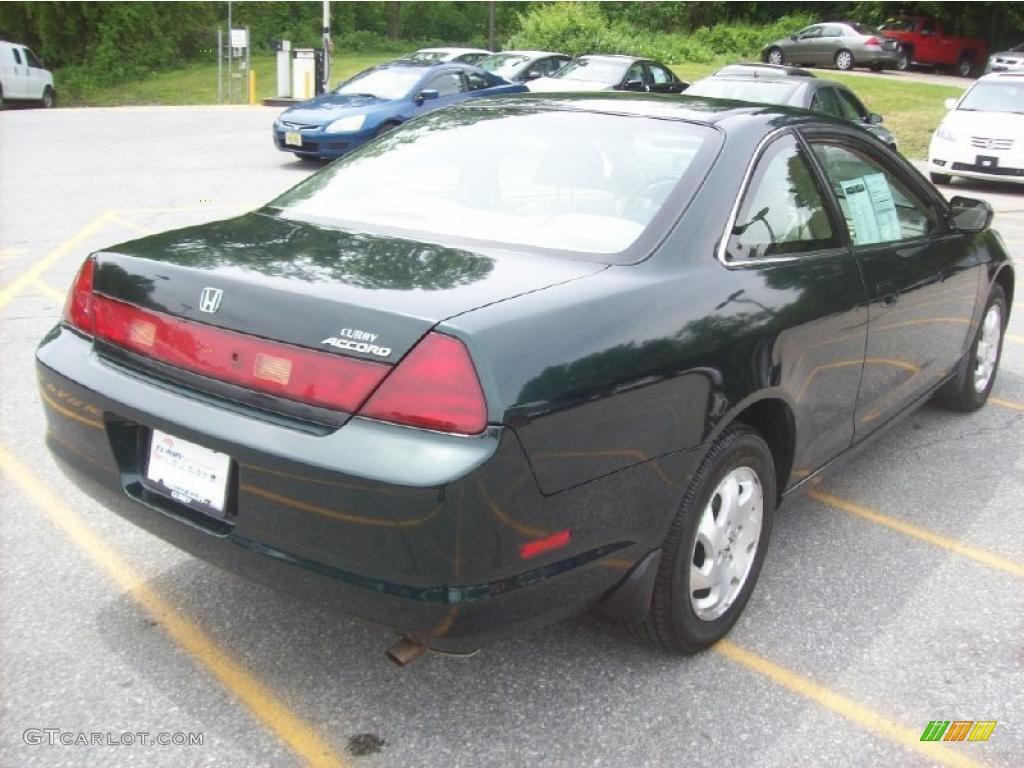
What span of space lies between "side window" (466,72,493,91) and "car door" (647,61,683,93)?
3.35 m

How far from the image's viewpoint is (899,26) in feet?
116

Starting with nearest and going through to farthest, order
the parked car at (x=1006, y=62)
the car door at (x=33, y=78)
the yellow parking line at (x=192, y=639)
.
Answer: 1. the yellow parking line at (x=192, y=639)
2. the car door at (x=33, y=78)
3. the parked car at (x=1006, y=62)

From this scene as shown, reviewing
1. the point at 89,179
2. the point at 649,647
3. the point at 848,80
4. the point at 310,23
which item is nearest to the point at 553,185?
the point at 649,647

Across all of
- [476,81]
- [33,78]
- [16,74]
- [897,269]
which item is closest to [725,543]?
[897,269]

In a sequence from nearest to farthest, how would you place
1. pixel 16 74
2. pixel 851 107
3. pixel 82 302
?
1. pixel 82 302
2. pixel 851 107
3. pixel 16 74

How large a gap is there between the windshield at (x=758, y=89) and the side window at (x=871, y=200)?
7767mm

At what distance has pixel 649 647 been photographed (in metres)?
2.77

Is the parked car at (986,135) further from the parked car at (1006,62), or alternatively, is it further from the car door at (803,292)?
the parked car at (1006,62)

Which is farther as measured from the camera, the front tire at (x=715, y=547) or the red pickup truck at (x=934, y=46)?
the red pickup truck at (x=934, y=46)

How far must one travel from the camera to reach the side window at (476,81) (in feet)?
47.9

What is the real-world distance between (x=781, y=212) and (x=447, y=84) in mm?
11903

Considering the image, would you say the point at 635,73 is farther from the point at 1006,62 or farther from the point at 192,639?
the point at 1006,62

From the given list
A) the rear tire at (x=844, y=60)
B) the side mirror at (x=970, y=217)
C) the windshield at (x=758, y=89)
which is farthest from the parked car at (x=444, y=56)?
the rear tire at (x=844, y=60)

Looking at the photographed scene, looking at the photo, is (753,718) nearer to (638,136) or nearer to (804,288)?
(804,288)
